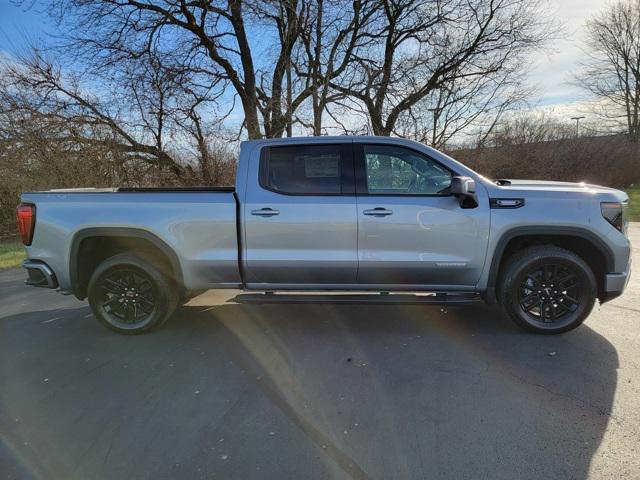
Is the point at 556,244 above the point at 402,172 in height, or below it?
below

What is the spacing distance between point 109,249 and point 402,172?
3.22 m

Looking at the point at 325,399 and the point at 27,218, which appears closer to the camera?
the point at 325,399

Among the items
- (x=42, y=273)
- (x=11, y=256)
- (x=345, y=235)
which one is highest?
(x=345, y=235)

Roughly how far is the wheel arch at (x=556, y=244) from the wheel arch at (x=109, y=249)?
3.11m

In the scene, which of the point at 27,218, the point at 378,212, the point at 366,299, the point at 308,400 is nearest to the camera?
the point at 308,400

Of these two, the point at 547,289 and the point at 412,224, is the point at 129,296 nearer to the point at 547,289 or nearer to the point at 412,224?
the point at 412,224

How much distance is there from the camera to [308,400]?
9.62 feet

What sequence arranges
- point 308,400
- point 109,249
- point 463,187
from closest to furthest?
point 308,400, point 463,187, point 109,249

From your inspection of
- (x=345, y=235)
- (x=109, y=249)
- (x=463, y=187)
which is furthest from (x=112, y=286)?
(x=463, y=187)

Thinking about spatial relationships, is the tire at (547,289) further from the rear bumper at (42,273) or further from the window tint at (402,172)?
the rear bumper at (42,273)

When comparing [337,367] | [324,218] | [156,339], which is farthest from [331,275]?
[156,339]

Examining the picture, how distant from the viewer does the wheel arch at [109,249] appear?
4043mm

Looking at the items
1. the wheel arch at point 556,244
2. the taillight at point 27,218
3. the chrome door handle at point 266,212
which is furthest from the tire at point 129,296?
the wheel arch at point 556,244

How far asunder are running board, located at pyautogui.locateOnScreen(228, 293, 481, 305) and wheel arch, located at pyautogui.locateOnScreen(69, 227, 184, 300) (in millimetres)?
826
